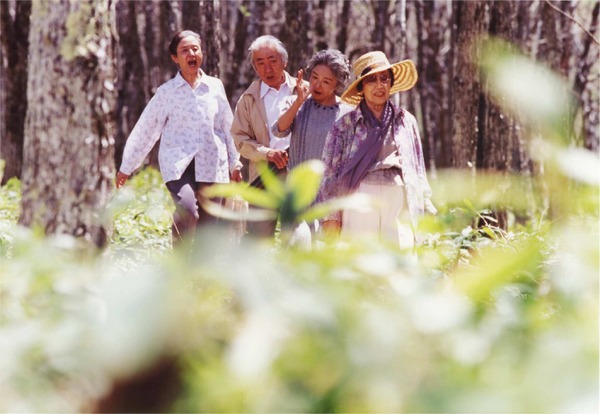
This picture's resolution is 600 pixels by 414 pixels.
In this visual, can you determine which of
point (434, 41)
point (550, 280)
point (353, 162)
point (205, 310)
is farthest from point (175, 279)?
point (434, 41)

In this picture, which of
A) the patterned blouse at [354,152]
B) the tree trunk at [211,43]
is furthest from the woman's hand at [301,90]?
the tree trunk at [211,43]

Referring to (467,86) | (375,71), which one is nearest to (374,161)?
(375,71)

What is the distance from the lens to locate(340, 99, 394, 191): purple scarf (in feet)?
23.6

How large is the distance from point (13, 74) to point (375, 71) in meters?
9.86

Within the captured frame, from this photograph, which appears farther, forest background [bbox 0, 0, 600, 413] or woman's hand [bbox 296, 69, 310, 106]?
woman's hand [bbox 296, 69, 310, 106]

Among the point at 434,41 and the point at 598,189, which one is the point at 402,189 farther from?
the point at 434,41

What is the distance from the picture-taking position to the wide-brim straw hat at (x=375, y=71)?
284 inches

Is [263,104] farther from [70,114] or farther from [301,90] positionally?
[70,114]

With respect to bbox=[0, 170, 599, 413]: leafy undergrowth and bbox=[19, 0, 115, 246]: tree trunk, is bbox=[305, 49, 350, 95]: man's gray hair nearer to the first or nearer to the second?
bbox=[19, 0, 115, 246]: tree trunk

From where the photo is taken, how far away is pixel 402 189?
7293mm

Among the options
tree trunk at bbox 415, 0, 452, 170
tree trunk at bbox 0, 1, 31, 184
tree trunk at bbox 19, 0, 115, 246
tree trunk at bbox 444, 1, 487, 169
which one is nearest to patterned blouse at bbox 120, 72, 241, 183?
tree trunk at bbox 444, 1, 487, 169

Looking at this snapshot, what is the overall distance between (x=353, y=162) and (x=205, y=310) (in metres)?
5.78

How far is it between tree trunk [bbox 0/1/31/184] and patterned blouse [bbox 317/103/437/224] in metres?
9.39

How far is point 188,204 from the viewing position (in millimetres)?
8500
